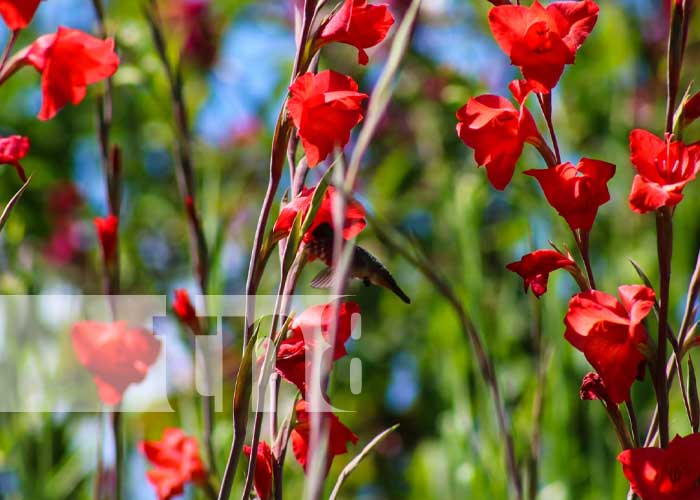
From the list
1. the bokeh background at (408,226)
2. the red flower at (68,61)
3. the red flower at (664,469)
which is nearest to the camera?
the red flower at (664,469)

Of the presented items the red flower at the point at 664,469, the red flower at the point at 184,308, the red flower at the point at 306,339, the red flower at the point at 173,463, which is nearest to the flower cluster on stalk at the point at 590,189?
the red flower at the point at 664,469

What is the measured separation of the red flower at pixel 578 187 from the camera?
606 mm

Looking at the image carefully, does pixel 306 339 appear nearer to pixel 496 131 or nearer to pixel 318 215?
pixel 318 215

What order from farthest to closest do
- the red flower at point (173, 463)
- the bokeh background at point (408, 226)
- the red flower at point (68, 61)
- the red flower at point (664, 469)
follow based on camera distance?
the bokeh background at point (408, 226) < the red flower at point (173, 463) < the red flower at point (68, 61) < the red flower at point (664, 469)

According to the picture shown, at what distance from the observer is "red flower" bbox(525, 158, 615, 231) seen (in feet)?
1.99

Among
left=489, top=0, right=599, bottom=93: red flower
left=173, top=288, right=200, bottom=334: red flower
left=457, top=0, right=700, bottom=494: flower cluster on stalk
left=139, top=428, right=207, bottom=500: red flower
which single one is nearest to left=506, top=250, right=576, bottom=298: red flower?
left=457, top=0, right=700, bottom=494: flower cluster on stalk

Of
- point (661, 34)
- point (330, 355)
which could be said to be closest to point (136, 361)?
point (330, 355)

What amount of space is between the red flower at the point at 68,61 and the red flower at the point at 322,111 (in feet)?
0.51

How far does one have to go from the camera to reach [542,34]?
24.7 inches

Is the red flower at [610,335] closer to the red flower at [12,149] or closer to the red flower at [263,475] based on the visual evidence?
the red flower at [263,475]

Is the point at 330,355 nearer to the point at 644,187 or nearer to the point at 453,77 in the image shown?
the point at 644,187

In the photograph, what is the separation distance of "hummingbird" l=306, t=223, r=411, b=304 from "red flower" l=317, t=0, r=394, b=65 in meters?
0.12

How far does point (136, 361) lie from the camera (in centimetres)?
76

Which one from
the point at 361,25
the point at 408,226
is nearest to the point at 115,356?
the point at 361,25
